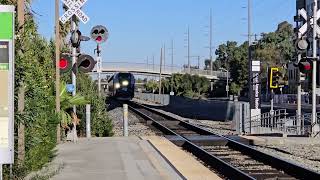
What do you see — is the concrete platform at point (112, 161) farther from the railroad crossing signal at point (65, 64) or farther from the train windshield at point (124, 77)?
the train windshield at point (124, 77)

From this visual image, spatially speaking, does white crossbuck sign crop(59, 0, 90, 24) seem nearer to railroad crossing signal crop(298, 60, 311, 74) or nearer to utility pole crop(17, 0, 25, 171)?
railroad crossing signal crop(298, 60, 311, 74)

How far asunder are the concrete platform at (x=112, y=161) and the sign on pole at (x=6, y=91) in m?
4.43

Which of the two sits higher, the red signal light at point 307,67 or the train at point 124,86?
the red signal light at point 307,67

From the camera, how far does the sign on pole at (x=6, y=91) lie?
7.12 m

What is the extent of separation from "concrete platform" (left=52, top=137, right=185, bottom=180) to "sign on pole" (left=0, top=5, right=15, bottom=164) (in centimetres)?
443

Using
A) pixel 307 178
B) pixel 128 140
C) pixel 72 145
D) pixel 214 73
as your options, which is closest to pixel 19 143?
pixel 307 178

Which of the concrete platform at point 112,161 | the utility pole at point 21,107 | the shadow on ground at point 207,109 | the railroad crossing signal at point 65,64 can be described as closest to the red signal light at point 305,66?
the concrete platform at point 112,161

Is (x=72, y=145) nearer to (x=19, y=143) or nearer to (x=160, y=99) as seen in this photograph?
(x=19, y=143)

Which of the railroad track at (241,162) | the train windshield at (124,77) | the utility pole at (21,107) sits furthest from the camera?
the train windshield at (124,77)

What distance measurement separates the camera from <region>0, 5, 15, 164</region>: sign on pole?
7121mm

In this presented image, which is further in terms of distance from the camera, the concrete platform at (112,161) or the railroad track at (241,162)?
the railroad track at (241,162)

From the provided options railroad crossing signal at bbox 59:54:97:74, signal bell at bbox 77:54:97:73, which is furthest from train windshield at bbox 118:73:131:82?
signal bell at bbox 77:54:97:73

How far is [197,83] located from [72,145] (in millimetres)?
98010

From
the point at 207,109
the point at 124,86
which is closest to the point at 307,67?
the point at 207,109
